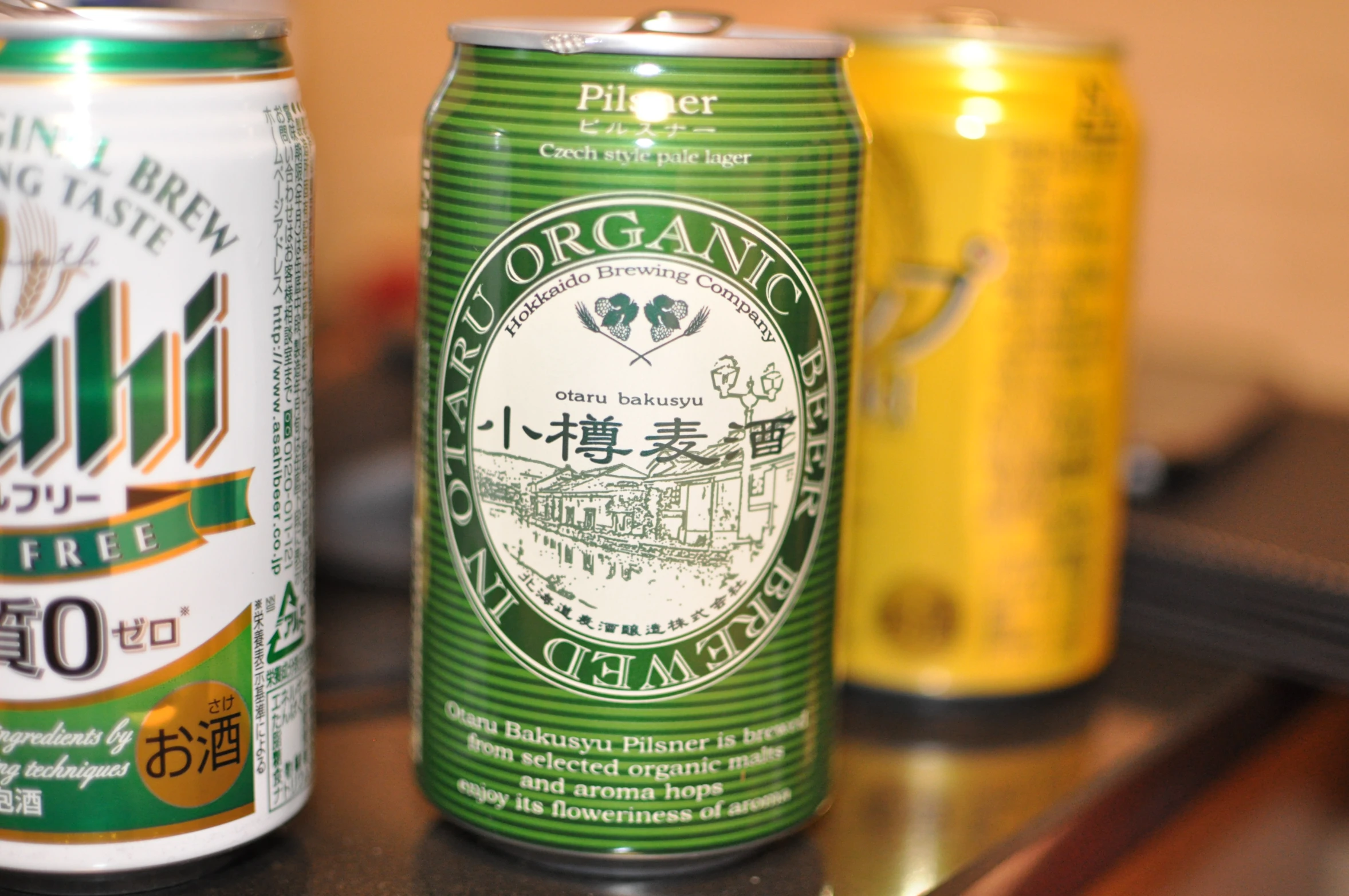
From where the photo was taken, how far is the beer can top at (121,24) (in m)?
0.42

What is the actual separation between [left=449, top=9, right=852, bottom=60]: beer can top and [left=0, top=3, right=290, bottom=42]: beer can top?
8cm

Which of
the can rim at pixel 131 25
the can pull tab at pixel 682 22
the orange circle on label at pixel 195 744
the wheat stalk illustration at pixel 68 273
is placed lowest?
the orange circle on label at pixel 195 744

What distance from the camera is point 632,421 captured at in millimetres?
466

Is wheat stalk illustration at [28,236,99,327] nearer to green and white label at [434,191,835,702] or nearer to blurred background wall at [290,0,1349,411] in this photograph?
green and white label at [434,191,835,702]

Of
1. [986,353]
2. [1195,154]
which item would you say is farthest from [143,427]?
[1195,154]

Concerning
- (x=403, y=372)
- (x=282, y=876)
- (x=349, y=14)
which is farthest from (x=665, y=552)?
(x=349, y=14)

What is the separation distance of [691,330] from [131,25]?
19cm

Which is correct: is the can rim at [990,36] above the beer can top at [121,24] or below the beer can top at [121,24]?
above

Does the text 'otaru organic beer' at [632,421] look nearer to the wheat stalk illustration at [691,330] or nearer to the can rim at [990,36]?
the wheat stalk illustration at [691,330]

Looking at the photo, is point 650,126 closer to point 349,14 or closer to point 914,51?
point 914,51

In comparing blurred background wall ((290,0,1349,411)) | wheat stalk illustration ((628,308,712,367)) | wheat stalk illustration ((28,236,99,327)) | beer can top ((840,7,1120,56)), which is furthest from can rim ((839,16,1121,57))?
blurred background wall ((290,0,1349,411))

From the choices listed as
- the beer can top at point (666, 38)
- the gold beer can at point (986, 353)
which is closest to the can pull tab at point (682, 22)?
the beer can top at point (666, 38)

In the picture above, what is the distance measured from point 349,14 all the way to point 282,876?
0.74m

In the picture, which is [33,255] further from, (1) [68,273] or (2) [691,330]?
(2) [691,330]
